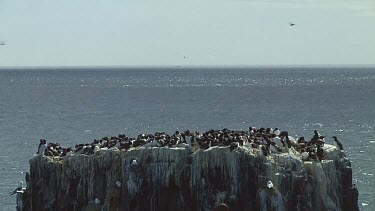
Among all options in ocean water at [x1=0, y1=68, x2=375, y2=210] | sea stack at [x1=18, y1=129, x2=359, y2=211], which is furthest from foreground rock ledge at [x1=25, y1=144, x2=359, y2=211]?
ocean water at [x1=0, y1=68, x2=375, y2=210]

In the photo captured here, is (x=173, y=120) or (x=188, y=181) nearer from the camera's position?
(x=188, y=181)

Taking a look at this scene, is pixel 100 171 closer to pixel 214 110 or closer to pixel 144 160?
pixel 144 160

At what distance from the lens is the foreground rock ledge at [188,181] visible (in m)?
46.4

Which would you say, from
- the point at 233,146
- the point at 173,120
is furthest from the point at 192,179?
the point at 173,120

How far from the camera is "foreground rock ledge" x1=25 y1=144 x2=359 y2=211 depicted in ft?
152

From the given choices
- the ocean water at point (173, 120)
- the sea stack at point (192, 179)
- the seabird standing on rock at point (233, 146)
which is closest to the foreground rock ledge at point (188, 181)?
the sea stack at point (192, 179)

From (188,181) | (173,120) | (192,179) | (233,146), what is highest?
(233,146)

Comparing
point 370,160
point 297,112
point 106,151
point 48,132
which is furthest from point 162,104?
point 106,151

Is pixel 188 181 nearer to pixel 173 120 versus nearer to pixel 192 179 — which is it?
pixel 192 179

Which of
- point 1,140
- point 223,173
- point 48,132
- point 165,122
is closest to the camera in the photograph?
point 223,173

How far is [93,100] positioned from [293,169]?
499 feet

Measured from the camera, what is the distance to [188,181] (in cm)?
4684

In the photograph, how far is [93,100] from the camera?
196625 millimetres

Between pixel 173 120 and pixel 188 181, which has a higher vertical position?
pixel 188 181
